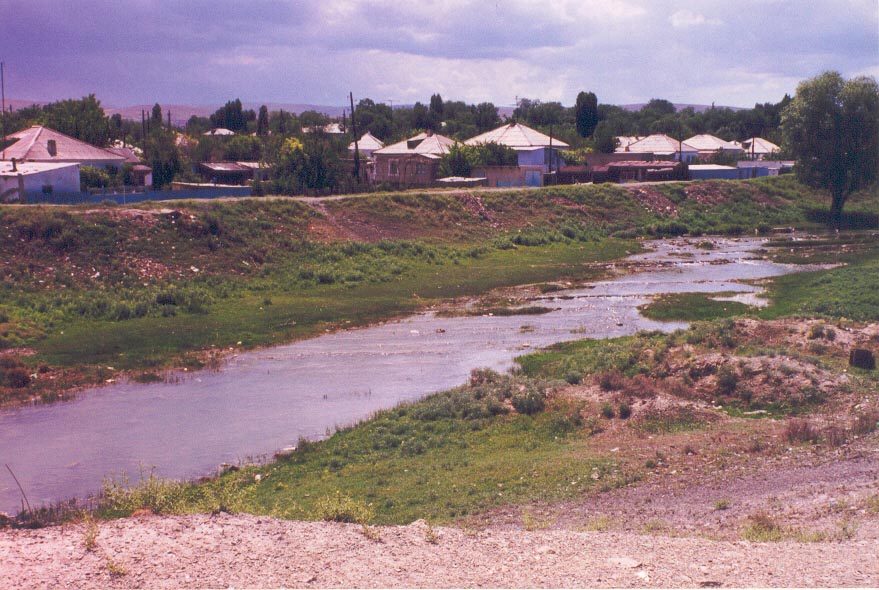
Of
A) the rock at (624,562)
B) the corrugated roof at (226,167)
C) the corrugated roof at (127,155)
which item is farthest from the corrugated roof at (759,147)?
the rock at (624,562)

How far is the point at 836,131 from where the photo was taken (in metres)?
76.6

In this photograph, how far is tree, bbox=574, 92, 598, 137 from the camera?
147 m

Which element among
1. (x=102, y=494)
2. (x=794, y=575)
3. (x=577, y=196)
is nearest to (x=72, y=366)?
(x=102, y=494)

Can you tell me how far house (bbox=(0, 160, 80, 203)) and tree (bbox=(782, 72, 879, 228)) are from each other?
6184cm

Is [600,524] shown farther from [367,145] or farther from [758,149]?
[758,149]

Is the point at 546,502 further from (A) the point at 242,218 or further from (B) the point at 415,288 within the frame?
(A) the point at 242,218

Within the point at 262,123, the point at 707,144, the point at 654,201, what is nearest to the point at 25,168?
the point at 654,201

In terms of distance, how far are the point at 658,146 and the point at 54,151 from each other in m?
73.9

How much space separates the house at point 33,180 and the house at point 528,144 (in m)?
46.8

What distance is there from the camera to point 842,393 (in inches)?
806

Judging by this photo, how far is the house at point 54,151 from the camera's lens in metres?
69.8

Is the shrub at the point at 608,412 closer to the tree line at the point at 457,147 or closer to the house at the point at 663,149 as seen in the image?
the tree line at the point at 457,147

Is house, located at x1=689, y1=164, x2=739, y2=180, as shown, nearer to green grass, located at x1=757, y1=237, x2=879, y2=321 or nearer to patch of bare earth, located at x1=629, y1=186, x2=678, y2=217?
patch of bare earth, located at x1=629, y1=186, x2=678, y2=217

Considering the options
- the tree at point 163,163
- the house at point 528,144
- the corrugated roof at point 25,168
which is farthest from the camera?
the house at point 528,144
